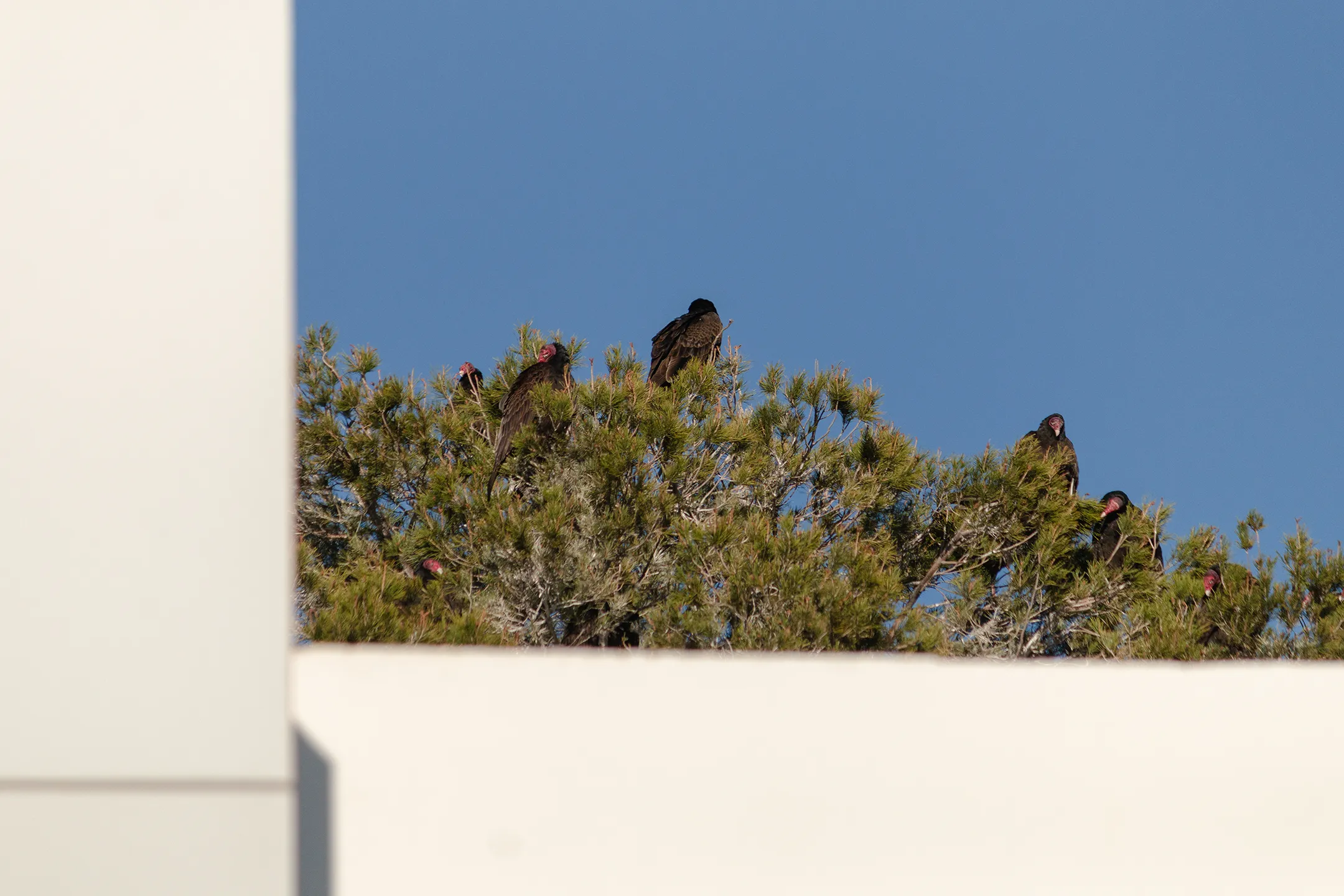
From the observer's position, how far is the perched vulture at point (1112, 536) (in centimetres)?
903

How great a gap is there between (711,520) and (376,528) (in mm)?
2952

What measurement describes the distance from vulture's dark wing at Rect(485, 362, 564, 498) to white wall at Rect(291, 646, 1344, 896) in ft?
20.2

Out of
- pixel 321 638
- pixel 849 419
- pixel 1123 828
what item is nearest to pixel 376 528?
pixel 321 638

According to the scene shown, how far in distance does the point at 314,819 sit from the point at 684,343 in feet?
25.3

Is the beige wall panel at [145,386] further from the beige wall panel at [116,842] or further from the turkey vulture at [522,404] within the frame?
the turkey vulture at [522,404]

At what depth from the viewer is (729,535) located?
7.82 metres

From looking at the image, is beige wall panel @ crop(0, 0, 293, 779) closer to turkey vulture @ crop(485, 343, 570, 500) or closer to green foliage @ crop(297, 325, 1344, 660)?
green foliage @ crop(297, 325, 1344, 660)

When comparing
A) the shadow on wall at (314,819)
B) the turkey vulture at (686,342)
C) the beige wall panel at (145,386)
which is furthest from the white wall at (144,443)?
the turkey vulture at (686,342)

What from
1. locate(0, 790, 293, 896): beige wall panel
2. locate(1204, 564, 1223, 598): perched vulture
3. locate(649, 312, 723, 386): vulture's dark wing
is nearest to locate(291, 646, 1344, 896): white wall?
locate(0, 790, 293, 896): beige wall panel

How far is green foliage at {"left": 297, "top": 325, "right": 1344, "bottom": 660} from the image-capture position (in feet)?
25.7

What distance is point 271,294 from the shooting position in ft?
5.52

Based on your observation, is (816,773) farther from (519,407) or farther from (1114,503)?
(1114,503)

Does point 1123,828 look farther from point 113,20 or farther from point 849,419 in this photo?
point 849,419

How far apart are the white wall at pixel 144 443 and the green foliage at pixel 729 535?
585 cm
